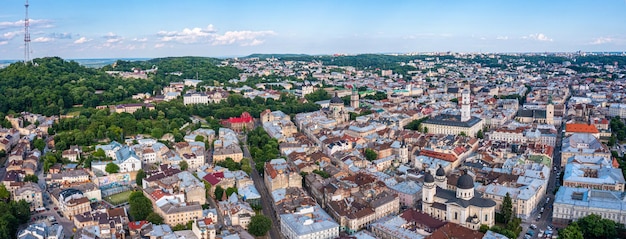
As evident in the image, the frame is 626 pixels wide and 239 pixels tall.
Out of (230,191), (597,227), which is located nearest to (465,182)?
(597,227)

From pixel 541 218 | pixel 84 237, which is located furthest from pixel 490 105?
pixel 84 237

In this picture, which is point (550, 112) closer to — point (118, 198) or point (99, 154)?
point (118, 198)

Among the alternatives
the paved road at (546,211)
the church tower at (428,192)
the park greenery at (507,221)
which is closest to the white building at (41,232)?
the church tower at (428,192)

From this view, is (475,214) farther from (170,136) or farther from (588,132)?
(170,136)

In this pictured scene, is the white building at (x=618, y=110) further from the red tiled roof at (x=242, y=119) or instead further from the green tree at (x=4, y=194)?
the green tree at (x=4, y=194)

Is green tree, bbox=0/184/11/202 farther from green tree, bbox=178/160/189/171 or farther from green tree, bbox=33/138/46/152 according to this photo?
green tree, bbox=33/138/46/152
